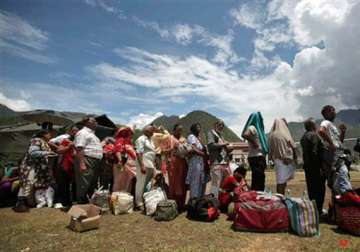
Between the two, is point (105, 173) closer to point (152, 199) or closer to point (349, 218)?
point (152, 199)

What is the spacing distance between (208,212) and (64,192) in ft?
12.5

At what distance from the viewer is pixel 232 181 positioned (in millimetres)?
5711

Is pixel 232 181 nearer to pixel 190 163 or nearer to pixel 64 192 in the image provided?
pixel 190 163

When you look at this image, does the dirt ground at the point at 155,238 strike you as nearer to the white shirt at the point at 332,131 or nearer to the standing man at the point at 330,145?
the standing man at the point at 330,145

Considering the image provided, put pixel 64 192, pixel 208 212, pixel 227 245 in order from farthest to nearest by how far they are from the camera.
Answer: pixel 64 192
pixel 208 212
pixel 227 245

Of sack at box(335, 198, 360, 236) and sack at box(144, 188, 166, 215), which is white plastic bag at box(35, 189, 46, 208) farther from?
sack at box(335, 198, 360, 236)

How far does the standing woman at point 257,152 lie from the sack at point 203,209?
1.02 m

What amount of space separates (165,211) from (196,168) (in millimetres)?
1182

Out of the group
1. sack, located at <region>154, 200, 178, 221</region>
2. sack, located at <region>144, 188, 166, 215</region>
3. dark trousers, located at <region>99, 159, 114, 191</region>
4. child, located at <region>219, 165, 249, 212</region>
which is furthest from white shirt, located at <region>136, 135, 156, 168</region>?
child, located at <region>219, 165, 249, 212</region>

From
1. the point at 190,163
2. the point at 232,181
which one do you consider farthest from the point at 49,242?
the point at 232,181

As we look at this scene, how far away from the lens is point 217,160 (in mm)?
5902

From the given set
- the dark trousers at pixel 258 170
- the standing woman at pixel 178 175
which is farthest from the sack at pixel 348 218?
the standing woman at pixel 178 175

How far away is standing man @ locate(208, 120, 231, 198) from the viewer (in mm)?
5859

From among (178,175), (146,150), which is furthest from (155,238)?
(146,150)
